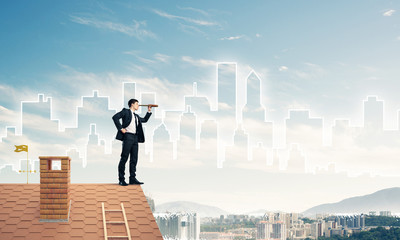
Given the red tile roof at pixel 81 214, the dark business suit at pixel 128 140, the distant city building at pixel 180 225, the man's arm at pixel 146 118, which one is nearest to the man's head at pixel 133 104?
the dark business suit at pixel 128 140

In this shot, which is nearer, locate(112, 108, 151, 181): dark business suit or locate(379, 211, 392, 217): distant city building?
locate(112, 108, 151, 181): dark business suit

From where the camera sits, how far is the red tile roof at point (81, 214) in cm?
1044

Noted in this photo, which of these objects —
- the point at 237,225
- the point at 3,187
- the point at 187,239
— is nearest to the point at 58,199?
the point at 3,187

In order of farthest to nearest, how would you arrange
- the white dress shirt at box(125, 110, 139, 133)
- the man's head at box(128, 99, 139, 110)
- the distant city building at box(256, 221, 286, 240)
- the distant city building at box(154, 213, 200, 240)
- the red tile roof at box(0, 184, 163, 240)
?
1. the distant city building at box(256, 221, 286, 240)
2. the distant city building at box(154, 213, 200, 240)
3. the man's head at box(128, 99, 139, 110)
4. the white dress shirt at box(125, 110, 139, 133)
5. the red tile roof at box(0, 184, 163, 240)

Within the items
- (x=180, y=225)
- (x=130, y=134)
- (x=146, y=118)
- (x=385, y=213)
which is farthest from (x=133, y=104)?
(x=385, y=213)

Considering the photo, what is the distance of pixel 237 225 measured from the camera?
96.4m

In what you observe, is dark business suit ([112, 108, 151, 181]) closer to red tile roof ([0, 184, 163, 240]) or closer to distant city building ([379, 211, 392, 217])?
red tile roof ([0, 184, 163, 240])

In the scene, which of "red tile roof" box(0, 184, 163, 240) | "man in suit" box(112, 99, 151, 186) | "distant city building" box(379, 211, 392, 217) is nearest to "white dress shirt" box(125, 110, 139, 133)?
"man in suit" box(112, 99, 151, 186)

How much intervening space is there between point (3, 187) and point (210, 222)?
81.5 m

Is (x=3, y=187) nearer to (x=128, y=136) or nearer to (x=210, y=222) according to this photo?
(x=128, y=136)

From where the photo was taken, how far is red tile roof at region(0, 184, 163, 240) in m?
10.4

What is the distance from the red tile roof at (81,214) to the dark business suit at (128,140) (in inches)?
20.4

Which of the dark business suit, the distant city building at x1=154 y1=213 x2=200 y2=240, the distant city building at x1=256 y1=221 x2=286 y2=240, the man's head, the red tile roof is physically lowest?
the distant city building at x1=256 y1=221 x2=286 y2=240

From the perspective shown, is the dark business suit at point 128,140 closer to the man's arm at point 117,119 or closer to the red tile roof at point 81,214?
the man's arm at point 117,119
